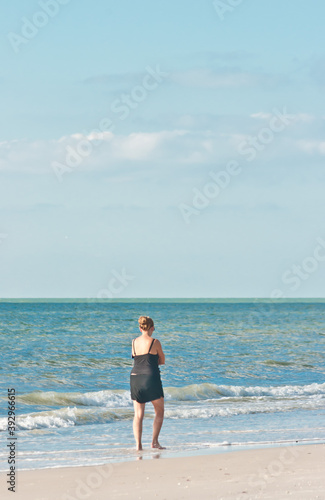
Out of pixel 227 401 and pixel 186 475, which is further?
pixel 227 401

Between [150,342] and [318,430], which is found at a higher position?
[150,342]

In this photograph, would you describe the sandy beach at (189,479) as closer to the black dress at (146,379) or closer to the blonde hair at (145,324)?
the black dress at (146,379)

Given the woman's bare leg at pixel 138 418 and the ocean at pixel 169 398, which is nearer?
the woman's bare leg at pixel 138 418

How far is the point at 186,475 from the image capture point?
8.09 m


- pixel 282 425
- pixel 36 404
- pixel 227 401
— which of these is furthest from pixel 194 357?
pixel 282 425

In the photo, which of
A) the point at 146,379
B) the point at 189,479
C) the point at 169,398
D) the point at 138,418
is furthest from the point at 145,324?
the point at 169,398

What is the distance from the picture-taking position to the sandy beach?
7.21 meters

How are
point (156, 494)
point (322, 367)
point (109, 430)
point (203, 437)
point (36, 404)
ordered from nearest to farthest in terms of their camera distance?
point (156, 494) < point (203, 437) < point (109, 430) < point (36, 404) < point (322, 367)

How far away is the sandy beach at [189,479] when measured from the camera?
23.7ft

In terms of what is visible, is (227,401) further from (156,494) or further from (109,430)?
(156,494)

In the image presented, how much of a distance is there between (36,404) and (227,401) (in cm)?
439

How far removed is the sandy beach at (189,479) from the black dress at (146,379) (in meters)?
0.82

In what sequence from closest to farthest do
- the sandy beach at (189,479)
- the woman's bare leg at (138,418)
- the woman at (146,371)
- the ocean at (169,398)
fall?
the sandy beach at (189,479), the woman at (146,371), the woman's bare leg at (138,418), the ocean at (169,398)

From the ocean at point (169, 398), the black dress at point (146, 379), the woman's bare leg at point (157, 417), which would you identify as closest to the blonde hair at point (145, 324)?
the black dress at point (146, 379)
